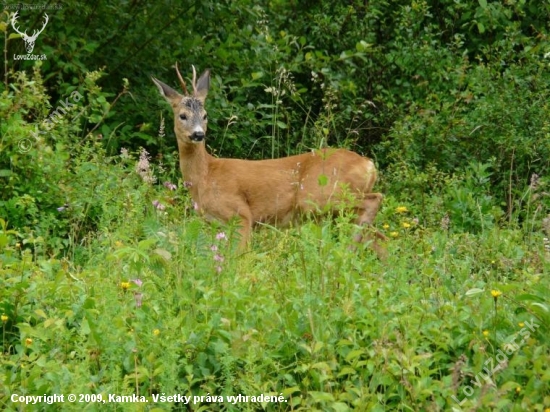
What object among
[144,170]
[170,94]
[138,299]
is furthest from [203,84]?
[138,299]

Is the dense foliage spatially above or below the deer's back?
above

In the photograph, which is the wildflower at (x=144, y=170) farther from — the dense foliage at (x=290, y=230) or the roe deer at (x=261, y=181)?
the roe deer at (x=261, y=181)

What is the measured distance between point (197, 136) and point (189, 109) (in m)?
0.32

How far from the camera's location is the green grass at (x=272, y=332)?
16.1 ft

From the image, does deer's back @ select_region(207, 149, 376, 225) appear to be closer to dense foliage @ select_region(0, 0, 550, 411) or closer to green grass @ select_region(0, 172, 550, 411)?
dense foliage @ select_region(0, 0, 550, 411)

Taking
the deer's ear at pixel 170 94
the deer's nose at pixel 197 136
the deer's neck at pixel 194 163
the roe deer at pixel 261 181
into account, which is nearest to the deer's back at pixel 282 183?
the roe deer at pixel 261 181

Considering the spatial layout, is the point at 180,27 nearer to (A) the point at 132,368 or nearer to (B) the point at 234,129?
(B) the point at 234,129

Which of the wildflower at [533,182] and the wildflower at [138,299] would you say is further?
the wildflower at [533,182]

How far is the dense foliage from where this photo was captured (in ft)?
16.6

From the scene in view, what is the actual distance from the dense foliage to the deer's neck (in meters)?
0.26

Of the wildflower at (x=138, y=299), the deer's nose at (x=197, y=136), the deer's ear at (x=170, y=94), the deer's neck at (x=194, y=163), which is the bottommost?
the deer's neck at (x=194, y=163)

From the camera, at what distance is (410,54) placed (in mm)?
10945

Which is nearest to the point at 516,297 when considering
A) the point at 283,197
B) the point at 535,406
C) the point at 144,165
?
the point at 535,406

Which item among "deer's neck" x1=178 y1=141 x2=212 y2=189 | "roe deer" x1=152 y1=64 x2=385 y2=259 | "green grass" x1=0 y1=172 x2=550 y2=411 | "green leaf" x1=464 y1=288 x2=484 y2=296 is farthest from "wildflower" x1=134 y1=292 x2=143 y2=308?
"deer's neck" x1=178 y1=141 x2=212 y2=189
